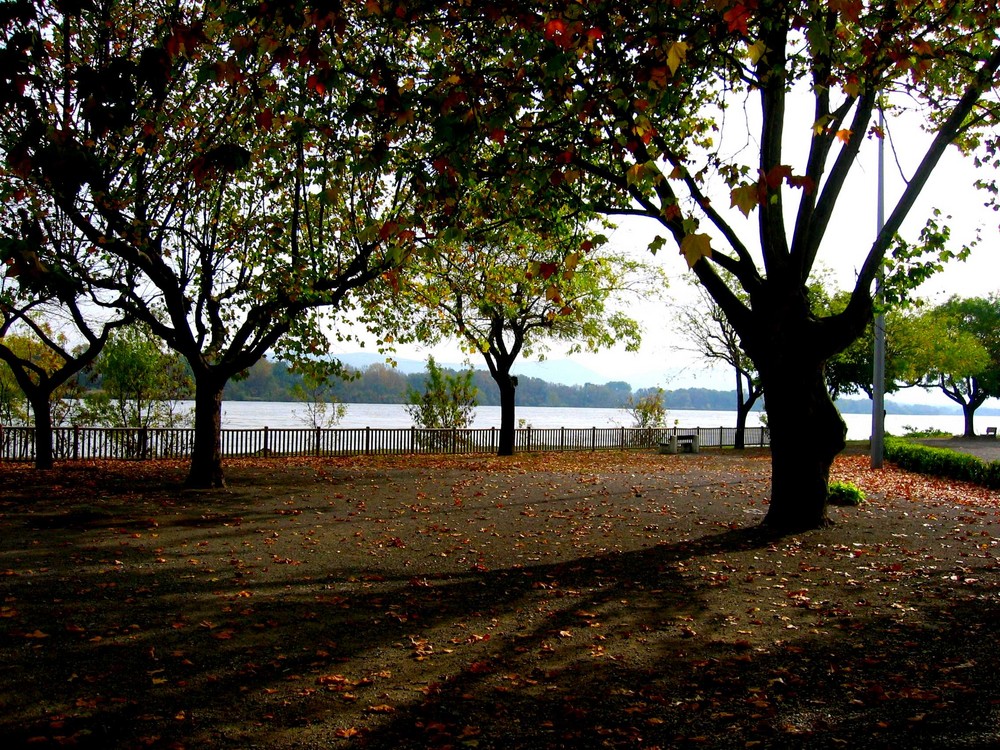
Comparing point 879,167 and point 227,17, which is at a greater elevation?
point 879,167

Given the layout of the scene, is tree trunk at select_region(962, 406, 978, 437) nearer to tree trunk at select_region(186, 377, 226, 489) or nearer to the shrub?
the shrub

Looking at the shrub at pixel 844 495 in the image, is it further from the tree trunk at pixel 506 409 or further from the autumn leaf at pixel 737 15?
the tree trunk at pixel 506 409

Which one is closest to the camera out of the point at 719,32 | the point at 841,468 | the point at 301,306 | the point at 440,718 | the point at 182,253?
the point at 440,718

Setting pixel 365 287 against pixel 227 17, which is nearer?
pixel 227 17

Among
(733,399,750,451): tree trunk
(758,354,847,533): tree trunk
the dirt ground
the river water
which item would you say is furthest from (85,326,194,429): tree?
(733,399,750,451): tree trunk

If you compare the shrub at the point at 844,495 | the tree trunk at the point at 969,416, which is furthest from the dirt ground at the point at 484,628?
the tree trunk at the point at 969,416

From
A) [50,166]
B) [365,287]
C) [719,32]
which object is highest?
[719,32]

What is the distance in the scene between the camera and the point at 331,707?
422cm

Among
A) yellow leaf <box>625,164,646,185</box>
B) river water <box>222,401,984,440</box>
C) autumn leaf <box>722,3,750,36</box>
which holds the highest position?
autumn leaf <box>722,3,750,36</box>

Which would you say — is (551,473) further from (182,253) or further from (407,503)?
(182,253)

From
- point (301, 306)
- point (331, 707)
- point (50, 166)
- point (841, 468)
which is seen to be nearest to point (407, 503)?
point (301, 306)

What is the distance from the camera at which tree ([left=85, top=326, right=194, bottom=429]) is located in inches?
Result: 1042

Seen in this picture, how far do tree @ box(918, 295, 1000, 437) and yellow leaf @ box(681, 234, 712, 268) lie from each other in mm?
43865

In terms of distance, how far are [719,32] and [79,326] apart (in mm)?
15806
